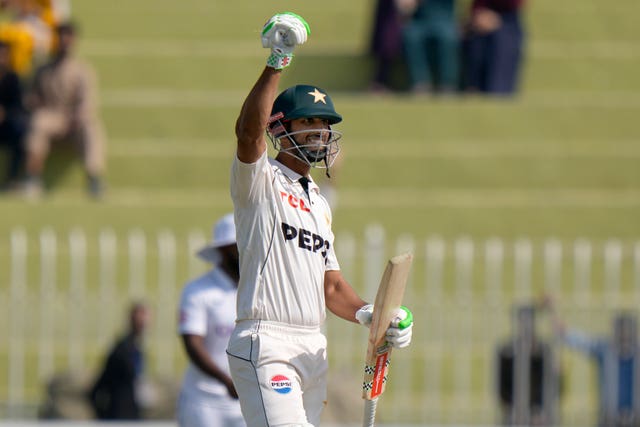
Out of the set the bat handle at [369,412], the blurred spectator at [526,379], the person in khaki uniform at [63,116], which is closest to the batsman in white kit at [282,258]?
the bat handle at [369,412]

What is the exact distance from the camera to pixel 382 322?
6.68 meters

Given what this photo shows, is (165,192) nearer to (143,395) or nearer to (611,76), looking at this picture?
(143,395)

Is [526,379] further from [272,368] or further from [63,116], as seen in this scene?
[272,368]

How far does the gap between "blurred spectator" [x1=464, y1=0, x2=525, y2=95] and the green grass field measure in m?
0.39

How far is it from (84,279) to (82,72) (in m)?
2.40

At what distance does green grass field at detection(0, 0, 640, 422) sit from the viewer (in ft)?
54.1

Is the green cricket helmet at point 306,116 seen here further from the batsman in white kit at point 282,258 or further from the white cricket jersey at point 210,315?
the white cricket jersey at point 210,315

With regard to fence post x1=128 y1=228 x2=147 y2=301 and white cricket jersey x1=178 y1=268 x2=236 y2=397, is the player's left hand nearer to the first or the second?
white cricket jersey x1=178 y1=268 x2=236 y2=397

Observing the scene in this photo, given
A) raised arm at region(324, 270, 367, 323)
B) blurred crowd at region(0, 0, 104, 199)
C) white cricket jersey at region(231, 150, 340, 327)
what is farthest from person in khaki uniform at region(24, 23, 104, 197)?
white cricket jersey at region(231, 150, 340, 327)

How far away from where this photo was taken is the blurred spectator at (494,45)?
1770cm

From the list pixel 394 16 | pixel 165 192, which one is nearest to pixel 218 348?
pixel 165 192

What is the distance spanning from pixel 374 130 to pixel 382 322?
10983 mm

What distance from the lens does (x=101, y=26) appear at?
65.1 ft

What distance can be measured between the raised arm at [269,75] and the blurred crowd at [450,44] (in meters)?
11.4
